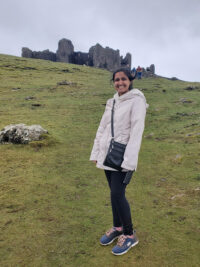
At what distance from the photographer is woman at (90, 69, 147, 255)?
4.48m

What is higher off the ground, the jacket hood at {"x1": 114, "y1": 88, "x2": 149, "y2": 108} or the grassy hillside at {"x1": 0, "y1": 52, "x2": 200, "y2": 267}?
the jacket hood at {"x1": 114, "y1": 88, "x2": 149, "y2": 108}

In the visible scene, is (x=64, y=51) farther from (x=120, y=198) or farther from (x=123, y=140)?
(x=120, y=198)

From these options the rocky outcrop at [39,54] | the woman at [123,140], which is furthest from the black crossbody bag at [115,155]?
the rocky outcrop at [39,54]

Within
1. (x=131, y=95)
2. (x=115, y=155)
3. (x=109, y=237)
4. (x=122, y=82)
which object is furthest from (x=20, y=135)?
(x=131, y=95)

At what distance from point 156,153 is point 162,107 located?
16031 mm

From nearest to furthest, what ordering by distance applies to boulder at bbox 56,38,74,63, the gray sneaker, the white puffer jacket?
the white puffer jacket, the gray sneaker, boulder at bbox 56,38,74,63

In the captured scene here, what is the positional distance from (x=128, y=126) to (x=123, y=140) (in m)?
0.30

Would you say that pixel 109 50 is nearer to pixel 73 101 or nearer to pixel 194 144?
pixel 73 101

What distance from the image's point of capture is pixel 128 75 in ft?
16.0

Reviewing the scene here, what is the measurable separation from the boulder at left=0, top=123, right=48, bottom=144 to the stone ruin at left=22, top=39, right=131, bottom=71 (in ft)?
400

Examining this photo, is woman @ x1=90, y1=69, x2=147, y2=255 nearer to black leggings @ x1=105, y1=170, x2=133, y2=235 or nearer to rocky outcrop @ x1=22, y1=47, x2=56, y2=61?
black leggings @ x1=105, y1=170, x2=133, y2=235

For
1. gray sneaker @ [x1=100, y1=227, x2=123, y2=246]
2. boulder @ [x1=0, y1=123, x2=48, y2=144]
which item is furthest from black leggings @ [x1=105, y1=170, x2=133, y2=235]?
boulder @ [x1=0, y1=123, x2=48, y2=144]

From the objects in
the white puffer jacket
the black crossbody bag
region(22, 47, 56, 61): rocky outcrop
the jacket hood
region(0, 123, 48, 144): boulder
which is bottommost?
region(0, 123, 48, 144): boulder

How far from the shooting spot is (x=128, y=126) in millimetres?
4680
